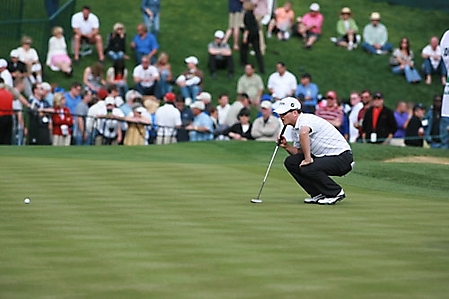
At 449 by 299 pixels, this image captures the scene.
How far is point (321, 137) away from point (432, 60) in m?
20.4

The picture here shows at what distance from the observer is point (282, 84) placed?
2927 centimetres

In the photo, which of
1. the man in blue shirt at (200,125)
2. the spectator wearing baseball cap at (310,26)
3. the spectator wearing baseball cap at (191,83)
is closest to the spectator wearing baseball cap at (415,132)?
the man in blue shirt at (200,125)

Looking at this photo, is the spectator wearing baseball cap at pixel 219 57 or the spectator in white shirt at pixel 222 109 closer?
the spectator in white shirt at pixel 222 109

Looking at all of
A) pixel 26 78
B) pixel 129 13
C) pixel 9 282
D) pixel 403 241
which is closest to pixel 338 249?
pixel 403 241

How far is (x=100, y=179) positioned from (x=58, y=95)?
7.75 m

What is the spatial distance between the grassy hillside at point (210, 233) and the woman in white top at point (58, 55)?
9781 mm

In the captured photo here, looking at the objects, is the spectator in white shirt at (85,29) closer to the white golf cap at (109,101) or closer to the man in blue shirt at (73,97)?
the man in blue shirt at (73,97)

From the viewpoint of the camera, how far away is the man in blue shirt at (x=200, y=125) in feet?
82.8

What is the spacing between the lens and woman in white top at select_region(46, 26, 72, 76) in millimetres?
28828

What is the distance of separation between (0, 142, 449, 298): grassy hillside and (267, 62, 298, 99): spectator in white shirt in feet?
32.9

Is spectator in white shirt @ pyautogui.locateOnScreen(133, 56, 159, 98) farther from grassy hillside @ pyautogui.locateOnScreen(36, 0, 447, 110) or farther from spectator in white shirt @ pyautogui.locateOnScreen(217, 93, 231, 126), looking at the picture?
spectator in white shirt @ pyautogui.locateOnScreen(217, 93, 231, 126)

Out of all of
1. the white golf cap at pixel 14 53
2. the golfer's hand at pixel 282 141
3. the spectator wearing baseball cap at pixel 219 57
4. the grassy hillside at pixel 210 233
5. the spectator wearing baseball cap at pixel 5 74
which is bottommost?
the grassy hillside at pixel 210 233

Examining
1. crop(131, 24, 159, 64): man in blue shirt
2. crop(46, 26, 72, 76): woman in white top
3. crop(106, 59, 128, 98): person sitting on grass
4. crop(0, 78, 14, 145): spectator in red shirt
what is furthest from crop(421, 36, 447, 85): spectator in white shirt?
crop(0, 78, 14, 145): spectator in red shirt

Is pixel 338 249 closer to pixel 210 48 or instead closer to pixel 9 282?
pixel 9 282
